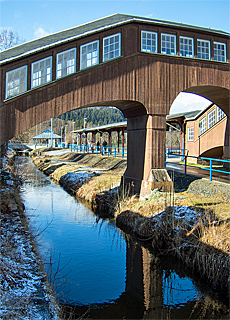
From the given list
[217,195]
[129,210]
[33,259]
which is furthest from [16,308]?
[217,195]

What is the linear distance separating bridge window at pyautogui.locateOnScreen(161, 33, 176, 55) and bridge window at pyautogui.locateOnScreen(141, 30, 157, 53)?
363 mm

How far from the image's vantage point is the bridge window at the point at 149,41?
39.3 ft

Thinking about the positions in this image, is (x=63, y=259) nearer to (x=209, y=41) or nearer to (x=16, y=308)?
(x=16, y=308)

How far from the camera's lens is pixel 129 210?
1193cm

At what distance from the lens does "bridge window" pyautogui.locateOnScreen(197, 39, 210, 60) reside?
1284 centimetres

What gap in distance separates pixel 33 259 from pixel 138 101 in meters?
7.29

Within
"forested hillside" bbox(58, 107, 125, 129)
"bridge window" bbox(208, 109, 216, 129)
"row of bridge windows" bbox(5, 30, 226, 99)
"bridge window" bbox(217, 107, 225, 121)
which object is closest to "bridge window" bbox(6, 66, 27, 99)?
"row of bridge windows" bbox(5, 30, 226, 99)

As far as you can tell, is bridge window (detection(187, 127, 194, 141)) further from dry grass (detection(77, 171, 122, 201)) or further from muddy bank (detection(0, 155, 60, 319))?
muddy bank (detection(0, 155, 60, 319))

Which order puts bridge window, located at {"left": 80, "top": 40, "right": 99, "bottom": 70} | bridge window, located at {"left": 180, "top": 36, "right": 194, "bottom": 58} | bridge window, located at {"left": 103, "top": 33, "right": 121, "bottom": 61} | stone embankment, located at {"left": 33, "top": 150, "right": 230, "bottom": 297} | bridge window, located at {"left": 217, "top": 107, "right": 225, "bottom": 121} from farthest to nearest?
bridge window, located at {"left": 217, "top": 107, "right": 225, "bottom": 121} → bridge window, located at {"left": 180, "top": 36, "right": 194, "bottom": 58} → bridge window, located at {"left": 103, "top": 33, "right": 121, "bottom": 61} → bridge window, located at {"left": 80, "top": 40, "right": 99, "bottom": 70} → stone embankment, located at {"left": 33, "top": 150, "right": 230, "bottom": 297}

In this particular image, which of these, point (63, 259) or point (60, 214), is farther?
point (60, 214)

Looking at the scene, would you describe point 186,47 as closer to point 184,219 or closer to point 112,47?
point 112,47

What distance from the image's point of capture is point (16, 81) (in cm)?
1082

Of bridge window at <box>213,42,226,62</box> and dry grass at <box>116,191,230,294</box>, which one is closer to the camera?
dry grass at <box>116,191,230,294</box>

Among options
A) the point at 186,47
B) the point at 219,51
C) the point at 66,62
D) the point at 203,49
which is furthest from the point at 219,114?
the point at 66,62
